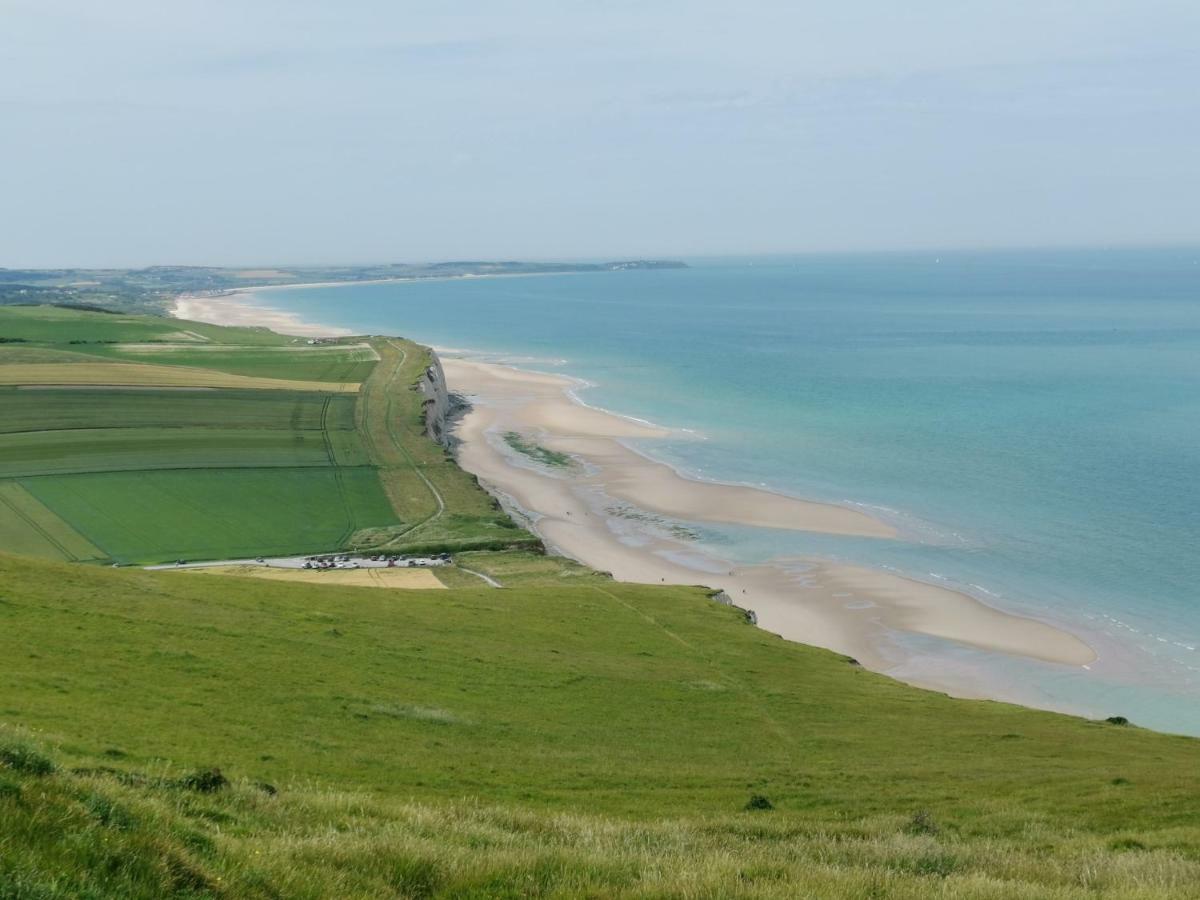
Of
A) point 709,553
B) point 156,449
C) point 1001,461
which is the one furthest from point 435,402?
point 1001,461

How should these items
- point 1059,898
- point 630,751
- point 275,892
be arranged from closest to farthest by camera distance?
point 275,892 → point 1059,898 → point 630,751

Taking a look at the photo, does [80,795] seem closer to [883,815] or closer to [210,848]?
[210,848]

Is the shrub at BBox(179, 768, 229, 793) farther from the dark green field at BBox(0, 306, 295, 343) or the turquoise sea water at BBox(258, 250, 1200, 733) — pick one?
the dark green field at BBox(0, 306, 295, 343)

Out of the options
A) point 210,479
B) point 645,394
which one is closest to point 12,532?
point 210,479

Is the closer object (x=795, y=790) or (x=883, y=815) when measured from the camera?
(x=883, y=815)

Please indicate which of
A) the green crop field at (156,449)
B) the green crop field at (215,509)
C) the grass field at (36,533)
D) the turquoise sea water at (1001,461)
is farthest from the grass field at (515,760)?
the green crop field at (156,449)

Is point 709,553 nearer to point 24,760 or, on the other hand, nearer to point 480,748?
point 480,748
